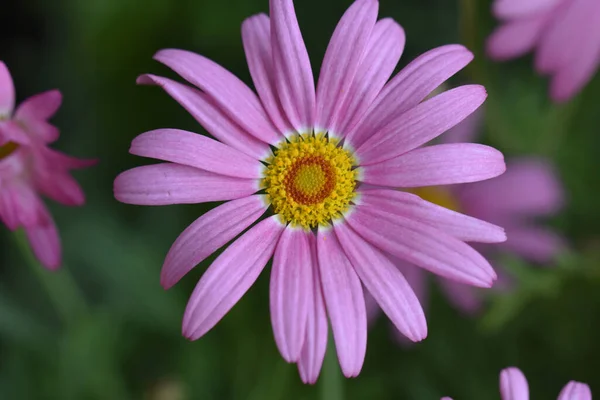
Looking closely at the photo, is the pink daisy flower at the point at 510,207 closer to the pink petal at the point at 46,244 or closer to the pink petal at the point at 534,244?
the pink petal at the point at 534,244

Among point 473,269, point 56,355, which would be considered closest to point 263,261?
point 473,269

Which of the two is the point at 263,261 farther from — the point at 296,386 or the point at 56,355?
the point at 56,355

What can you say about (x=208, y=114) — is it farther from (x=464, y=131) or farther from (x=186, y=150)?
(x=464, y=131)

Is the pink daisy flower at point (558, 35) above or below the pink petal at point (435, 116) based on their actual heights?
below

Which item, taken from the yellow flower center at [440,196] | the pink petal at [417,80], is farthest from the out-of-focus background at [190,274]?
the pink petal at [417,80]

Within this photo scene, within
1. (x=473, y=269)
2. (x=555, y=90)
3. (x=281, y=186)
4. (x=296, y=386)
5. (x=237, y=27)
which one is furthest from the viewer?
(x=237, y=27)

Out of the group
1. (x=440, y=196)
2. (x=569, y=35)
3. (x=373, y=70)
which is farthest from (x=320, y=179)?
(x=440, y=196)
